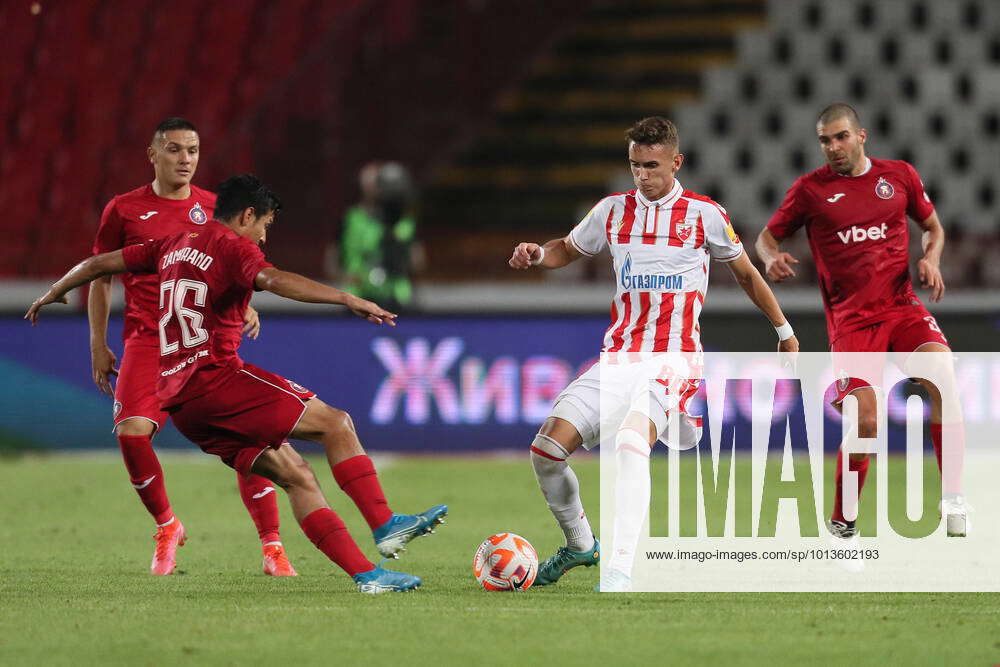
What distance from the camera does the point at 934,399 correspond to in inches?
285

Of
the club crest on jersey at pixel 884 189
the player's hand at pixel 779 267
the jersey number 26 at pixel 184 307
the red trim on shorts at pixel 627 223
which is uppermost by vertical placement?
the club crest on jersey at pixel 884 189

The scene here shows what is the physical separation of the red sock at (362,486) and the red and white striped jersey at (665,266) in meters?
1.05

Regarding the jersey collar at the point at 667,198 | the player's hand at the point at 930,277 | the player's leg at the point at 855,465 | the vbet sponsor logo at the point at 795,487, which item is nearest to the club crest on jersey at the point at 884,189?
the player's hand at the point at 930,277

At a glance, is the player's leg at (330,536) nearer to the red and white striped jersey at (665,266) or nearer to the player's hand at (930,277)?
the red and white striped jersey at (665,266)

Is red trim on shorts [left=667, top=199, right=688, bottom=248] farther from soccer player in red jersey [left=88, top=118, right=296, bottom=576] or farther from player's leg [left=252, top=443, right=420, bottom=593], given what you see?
soccer player in red jersey [left=88, top=118, right=296, bottom=576]

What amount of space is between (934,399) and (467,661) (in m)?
→ 3.16

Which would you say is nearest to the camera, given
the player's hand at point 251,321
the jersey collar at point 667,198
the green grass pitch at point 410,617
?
the green grass pitch at point 410,617

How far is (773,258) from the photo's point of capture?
7.15m

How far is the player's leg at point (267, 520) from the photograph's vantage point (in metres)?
6.95

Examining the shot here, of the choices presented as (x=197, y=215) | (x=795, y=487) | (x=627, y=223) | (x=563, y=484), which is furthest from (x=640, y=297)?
(x=795, y=487)

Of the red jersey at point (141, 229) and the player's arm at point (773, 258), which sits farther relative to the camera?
the red jersey at point (141, 229)

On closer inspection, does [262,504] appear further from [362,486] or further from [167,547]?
[362,486]

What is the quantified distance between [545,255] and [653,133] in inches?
27.7

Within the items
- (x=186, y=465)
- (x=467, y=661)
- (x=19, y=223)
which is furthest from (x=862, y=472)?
(x=19, y=223)
